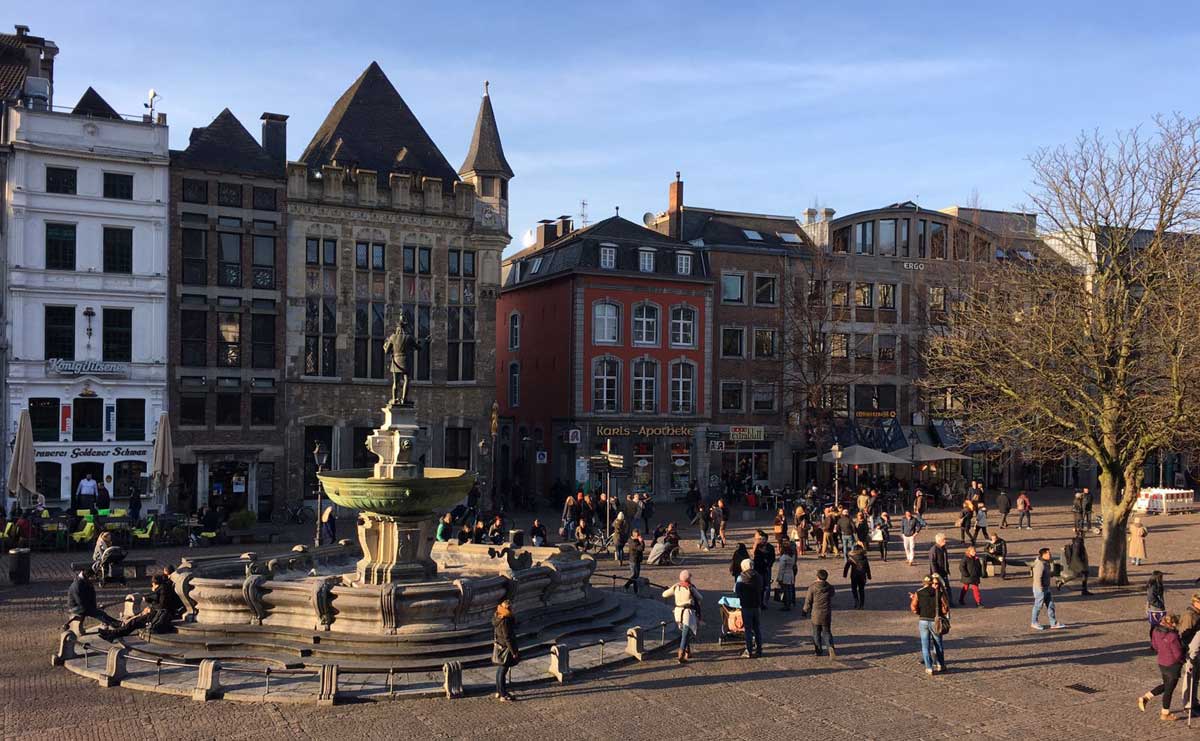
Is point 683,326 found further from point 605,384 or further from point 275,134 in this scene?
point 275,134

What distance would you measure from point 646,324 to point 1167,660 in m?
35.7

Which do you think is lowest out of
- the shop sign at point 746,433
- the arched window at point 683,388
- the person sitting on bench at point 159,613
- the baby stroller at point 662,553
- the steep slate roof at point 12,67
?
the baby stroller at point 662,553

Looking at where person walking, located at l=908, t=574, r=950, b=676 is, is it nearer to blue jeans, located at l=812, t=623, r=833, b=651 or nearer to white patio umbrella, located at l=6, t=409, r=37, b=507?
blue jeans, located at l=812, t=623, r=833, b=651

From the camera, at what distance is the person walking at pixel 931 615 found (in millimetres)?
15805

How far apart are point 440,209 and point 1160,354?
27.9 meters

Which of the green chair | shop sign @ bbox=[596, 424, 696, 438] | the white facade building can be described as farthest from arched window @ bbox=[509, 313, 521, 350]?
the green chair

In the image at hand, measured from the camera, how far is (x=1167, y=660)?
13.9 m

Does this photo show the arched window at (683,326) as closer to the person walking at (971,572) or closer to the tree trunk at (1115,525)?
the tree trunk at (1115,525)

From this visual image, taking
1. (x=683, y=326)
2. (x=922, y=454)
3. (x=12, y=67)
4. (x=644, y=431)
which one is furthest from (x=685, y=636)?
(x=12, y=67)

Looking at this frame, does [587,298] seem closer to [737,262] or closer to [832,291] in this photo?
[737,262]

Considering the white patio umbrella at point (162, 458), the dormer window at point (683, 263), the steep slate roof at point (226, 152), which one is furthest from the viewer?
the dormer window at point (683, 263)

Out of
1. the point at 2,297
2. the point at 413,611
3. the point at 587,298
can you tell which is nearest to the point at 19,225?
the point at 2,297

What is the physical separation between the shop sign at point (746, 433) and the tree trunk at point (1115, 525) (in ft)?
84.1

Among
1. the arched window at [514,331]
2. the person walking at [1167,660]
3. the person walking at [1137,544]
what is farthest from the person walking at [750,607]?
the arched window at [514,331]
